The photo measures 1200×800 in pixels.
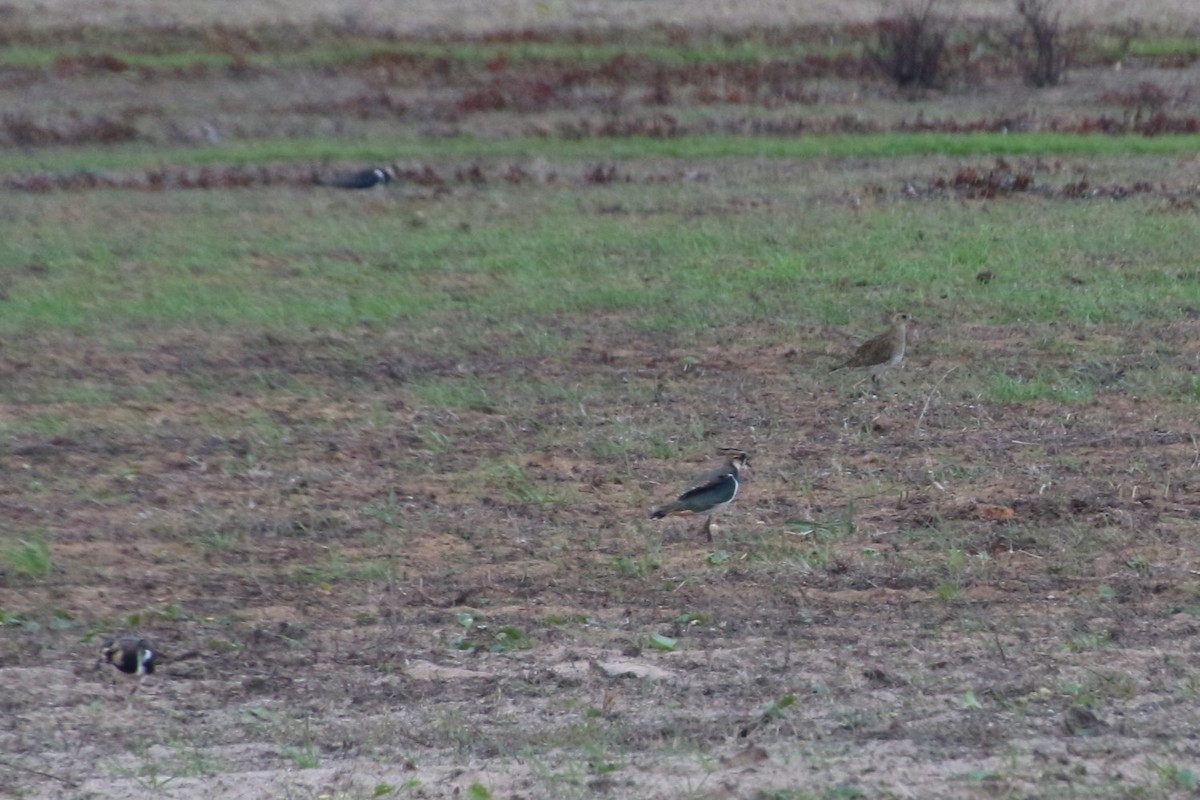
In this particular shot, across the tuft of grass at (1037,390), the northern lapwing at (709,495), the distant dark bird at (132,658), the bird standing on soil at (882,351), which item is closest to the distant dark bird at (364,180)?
the bird standing on soil at (882,351)

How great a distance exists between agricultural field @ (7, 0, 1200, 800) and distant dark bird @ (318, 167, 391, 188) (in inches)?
6.4

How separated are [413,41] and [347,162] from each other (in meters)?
11.1

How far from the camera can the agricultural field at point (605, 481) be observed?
496cm

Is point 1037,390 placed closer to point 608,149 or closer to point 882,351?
point 882,351

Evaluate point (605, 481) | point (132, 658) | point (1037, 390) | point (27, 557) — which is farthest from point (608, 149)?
point (132, 658)

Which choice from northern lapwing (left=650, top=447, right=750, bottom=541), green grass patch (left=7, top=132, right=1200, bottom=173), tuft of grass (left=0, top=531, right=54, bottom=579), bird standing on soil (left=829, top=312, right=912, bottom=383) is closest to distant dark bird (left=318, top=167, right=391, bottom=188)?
green grass patch (left=7, top=132, right=1200, bottom=173)

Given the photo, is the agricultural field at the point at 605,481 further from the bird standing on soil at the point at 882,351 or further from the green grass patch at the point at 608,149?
the green grass patch at the point at 608,149

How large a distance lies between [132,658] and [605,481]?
267 cm

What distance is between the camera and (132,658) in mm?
5496

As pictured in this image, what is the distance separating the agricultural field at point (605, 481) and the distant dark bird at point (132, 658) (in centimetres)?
4

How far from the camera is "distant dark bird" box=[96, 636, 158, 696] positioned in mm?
5496

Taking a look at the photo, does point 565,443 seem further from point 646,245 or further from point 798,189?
point 798,189

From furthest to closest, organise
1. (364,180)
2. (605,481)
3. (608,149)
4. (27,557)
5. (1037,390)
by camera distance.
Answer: (608,149) → (364,180) → (1037,390) → (605,481) → (27,557)

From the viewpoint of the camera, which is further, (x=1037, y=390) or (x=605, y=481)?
(x=1037, y=390)
